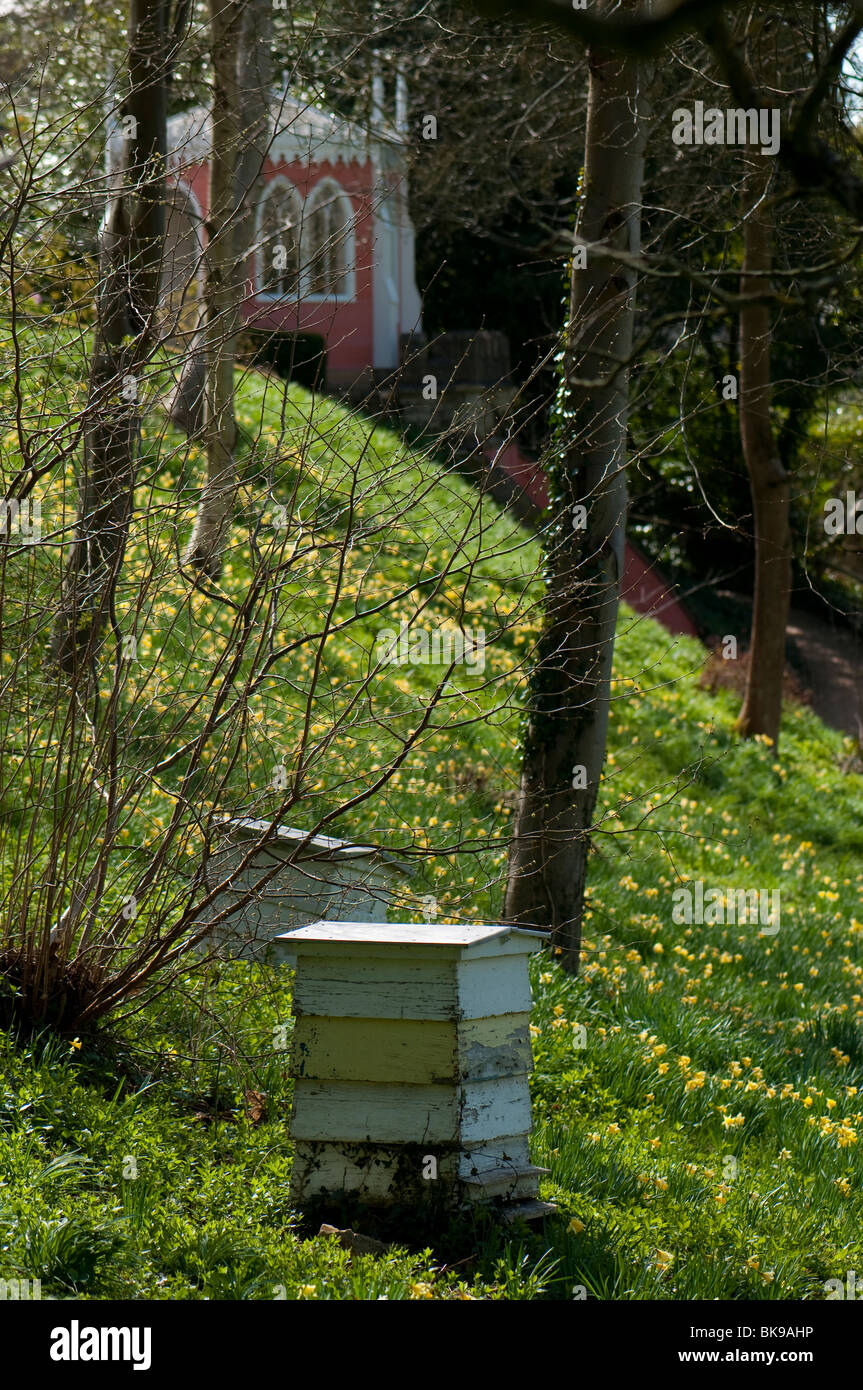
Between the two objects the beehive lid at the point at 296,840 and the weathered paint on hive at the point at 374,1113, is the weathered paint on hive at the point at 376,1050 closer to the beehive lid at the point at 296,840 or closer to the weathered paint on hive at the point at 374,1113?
the weathered paint on hive at the point at 374,1113

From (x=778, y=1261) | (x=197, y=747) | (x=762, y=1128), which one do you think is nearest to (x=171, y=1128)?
(x=197, y=747)

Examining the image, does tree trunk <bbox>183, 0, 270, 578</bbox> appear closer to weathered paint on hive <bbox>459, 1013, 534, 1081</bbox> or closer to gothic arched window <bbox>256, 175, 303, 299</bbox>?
gothic arched window <bbox>256, 175, 303, 299</bbox>

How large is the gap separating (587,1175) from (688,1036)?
86.2 inches

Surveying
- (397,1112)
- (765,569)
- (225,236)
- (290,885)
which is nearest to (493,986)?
(397,1112)

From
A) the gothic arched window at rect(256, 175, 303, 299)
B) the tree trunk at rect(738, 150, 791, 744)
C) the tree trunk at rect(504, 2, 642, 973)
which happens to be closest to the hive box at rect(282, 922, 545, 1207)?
the gothic arched window at rect(256, 175, 303, 299)

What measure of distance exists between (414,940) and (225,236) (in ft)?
13.5

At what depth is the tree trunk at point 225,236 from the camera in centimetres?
485

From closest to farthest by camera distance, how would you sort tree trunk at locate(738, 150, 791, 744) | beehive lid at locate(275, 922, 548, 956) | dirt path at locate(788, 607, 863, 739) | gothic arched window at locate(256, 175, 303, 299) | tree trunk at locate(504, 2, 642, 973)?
beehive lid at locate(275, 922, 548, 956) < gothic arched window at locate(256, 175, 303, 299) < tree trunk at locate(504, 2, 642, 973) < tree trunk at locate(738, 150, 791, 744) < dirt path at locate(788, 607, 863, 739)

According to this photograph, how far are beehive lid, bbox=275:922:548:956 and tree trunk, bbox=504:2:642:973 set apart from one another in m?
2.68

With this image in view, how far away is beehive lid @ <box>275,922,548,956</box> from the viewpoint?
393cm

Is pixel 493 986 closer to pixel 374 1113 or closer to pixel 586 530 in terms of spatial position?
pixel 374 1113

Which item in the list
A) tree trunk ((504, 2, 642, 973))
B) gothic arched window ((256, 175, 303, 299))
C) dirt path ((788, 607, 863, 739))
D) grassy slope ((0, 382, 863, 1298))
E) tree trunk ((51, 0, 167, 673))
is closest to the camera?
grassy slope ((0, 382, 863, 1298))

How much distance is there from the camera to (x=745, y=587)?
25.3 meters
